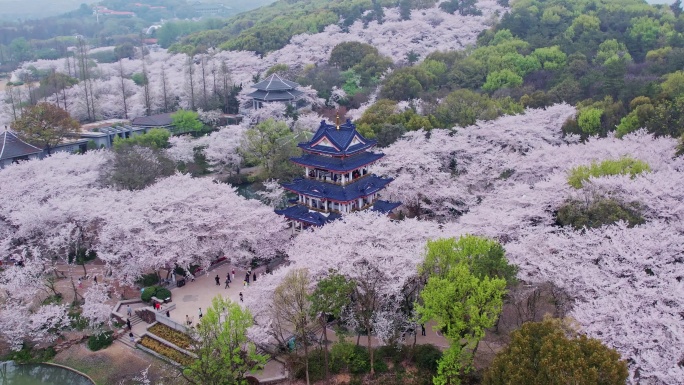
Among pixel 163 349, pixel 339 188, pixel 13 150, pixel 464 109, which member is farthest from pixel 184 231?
pixel 464 109

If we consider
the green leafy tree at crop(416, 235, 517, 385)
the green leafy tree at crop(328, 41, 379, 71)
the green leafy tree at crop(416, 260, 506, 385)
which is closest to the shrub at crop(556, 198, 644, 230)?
the green leafy tree at crop(416, 235, 517, 385)

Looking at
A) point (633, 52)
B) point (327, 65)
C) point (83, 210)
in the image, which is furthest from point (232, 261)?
point (633, 52)

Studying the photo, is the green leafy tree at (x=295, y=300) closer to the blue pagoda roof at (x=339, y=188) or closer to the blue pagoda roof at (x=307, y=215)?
the blue pagoda roof at (x=307, y=215)

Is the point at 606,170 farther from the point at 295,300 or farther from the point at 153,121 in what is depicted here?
the point at 153,121

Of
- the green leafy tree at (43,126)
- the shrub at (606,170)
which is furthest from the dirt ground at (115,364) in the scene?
the green leafy tree at (43,126)

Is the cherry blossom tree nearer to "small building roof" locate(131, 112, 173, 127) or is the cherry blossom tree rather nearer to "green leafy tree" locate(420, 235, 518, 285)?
"green leafy tree" locate(420, 235, 518, 285)

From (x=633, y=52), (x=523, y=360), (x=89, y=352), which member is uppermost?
(x=633, y=52)

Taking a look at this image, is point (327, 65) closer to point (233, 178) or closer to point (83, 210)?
point (233, 178)
